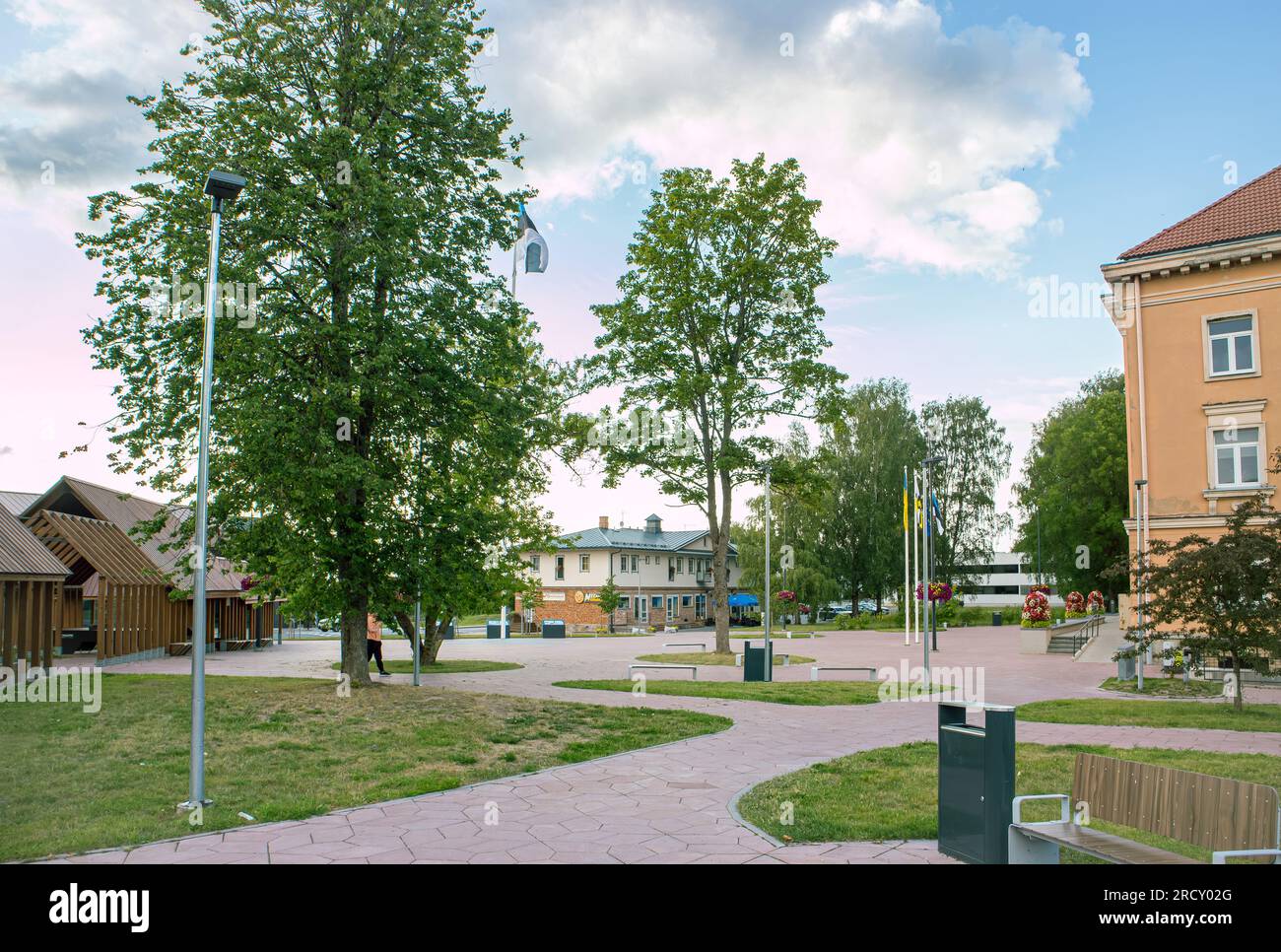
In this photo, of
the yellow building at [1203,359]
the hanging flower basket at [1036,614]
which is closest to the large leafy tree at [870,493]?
the hanging flower basket at [1036,614]

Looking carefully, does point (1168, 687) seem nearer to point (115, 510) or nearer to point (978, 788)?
point (978, 788)

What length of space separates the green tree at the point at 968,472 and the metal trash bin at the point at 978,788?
57.7 m

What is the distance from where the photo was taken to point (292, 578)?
51.9ft

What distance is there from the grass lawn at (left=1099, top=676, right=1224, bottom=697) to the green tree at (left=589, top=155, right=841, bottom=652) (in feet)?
38.5

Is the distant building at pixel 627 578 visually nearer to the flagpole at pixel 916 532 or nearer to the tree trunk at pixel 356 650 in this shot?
the flagpole at pixel 916 532

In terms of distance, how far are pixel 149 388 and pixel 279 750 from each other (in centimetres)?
759

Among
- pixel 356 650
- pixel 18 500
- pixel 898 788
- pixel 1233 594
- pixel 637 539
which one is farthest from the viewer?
pixel 637 539

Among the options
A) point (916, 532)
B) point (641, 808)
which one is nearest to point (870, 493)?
point (916, 532)

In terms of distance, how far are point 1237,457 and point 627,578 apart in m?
42.5

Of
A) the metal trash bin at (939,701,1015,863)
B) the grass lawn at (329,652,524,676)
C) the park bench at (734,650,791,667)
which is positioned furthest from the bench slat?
the park bench at (734,650,791,667)

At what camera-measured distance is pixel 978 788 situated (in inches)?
267

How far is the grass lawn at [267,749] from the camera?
842 centimetres
